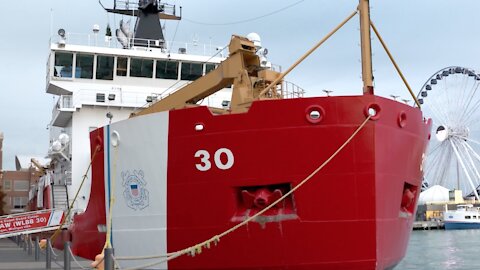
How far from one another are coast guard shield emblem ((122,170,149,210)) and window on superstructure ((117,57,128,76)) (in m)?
6.01

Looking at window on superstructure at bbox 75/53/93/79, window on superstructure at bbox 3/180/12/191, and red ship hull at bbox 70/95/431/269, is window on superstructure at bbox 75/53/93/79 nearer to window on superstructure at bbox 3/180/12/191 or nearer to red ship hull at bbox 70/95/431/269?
red ship hull at bbox 70/95/431/269

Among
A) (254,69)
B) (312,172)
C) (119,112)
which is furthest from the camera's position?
(119,112)

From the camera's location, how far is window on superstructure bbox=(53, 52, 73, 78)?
15898mm

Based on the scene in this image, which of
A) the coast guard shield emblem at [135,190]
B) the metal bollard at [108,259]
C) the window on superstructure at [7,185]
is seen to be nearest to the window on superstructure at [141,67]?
the coast guard shield emblem at [135,190]

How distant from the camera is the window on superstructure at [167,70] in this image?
16.3 meters

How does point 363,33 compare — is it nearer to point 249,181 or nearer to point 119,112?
point 249,181

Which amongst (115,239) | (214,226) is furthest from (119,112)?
(214,226)

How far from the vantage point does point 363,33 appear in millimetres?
9555

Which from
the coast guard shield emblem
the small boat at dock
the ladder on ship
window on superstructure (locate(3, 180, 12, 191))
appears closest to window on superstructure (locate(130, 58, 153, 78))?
the ladder on ship

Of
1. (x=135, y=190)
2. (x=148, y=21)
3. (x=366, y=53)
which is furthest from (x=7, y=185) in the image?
(x=366, y=53)

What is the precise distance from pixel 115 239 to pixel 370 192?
4701mm

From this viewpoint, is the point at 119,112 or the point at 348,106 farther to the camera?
the point at 119,112

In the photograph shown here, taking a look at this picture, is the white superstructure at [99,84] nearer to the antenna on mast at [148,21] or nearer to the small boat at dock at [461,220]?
the antenna on mast at [148,21]

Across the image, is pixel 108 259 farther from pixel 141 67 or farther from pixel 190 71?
pixel 190 71
